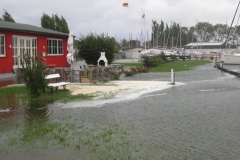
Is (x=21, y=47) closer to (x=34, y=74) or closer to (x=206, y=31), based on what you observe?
(x=34, y=74)

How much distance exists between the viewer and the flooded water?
22.8 feet

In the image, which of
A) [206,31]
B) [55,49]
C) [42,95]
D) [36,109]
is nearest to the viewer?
[36,109]

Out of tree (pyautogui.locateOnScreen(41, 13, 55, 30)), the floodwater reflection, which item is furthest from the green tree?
the floodwater reflection

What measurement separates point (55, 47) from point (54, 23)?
22.9 m

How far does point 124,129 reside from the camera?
8.79 metres

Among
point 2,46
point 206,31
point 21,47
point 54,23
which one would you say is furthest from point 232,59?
point 206,31

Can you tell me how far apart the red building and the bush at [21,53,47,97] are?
6988 mm

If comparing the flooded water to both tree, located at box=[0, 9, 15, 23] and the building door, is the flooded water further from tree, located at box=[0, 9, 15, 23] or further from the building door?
tree, located at box=[0, 9, 15, 23]

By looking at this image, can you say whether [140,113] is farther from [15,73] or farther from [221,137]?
[15,73]

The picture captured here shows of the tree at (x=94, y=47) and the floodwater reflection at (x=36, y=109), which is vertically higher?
the tree at (x=94, y=47)

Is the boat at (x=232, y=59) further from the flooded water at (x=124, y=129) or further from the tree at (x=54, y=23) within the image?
the flooded water at (x=124, y=129)

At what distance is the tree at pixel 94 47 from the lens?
29.1m

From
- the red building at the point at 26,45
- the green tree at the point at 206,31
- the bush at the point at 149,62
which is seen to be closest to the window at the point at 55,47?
the red building at the point at 26,45

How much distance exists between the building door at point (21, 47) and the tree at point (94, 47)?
168 inches
